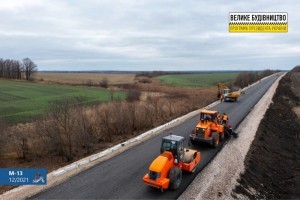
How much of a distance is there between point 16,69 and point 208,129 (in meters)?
111

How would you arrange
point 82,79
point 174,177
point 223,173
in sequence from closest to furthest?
point 174,177, point 223,173, point 82,79

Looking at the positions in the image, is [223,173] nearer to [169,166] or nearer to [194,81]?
[169,166]

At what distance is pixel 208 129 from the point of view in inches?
838

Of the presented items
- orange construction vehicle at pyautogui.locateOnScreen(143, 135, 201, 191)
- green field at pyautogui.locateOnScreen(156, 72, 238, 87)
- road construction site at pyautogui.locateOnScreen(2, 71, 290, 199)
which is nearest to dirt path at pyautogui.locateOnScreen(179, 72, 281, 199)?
road construction site at pyautogui.locateOnScreen(2, 71, 290, 199)

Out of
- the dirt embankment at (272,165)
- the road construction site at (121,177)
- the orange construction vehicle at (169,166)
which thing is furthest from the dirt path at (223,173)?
the orange construction vehicle at (169,166)

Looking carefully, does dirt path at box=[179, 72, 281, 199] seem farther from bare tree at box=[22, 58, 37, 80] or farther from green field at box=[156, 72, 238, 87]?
bare tree at box=[22, 58, 37, 80]

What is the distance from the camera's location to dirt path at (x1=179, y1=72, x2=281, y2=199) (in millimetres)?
14259

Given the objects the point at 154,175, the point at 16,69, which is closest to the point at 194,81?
the point at 16,69

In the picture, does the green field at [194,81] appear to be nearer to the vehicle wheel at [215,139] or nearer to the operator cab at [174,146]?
the vehicle wheel at [215,139]

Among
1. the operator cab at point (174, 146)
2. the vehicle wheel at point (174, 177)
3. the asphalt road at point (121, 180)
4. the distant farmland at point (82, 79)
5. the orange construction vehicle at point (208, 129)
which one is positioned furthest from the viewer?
the distant farmland at point (82, 79)

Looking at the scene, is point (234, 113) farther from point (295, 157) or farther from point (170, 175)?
point (170, 175)

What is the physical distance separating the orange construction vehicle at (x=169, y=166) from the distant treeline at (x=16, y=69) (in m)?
111

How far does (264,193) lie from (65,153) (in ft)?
42.6

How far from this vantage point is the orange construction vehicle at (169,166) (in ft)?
44.8
